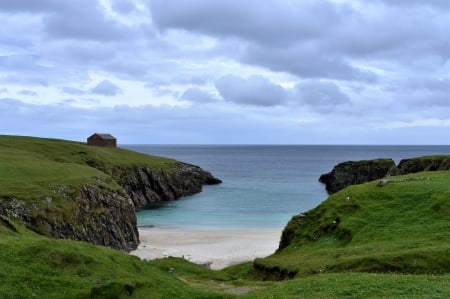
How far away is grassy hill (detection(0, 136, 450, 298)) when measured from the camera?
25.1 metres

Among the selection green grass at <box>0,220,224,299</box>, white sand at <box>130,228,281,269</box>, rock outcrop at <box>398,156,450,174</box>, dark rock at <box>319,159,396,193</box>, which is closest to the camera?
green grass at <box>0,220,224,299</box>

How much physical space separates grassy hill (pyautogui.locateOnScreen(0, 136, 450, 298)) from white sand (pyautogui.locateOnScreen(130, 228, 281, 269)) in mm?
9785

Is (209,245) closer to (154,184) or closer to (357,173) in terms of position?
(154,184)

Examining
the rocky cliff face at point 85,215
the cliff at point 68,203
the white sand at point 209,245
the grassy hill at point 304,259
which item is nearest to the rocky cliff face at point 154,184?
the white sand at point 209,245

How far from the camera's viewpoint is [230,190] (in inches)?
5802

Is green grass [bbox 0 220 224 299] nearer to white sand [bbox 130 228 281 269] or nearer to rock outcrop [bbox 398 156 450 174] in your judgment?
white sand [bbox 130 228 281 269]

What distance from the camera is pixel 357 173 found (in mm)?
152000

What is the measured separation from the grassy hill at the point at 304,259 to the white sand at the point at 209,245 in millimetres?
9785

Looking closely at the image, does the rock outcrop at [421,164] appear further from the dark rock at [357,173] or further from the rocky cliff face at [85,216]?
the rocky cliff face at [85,216]

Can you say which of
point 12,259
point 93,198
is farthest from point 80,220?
point 12,259

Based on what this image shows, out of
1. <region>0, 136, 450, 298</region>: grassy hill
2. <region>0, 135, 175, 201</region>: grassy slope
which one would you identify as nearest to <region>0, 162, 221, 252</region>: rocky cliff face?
<region>0, 135, 175, 201</region>: grassy slope

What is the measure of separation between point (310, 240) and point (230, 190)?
98.5m

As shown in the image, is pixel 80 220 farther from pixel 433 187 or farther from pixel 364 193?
pixel 433 187

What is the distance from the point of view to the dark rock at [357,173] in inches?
Answer: 5748
